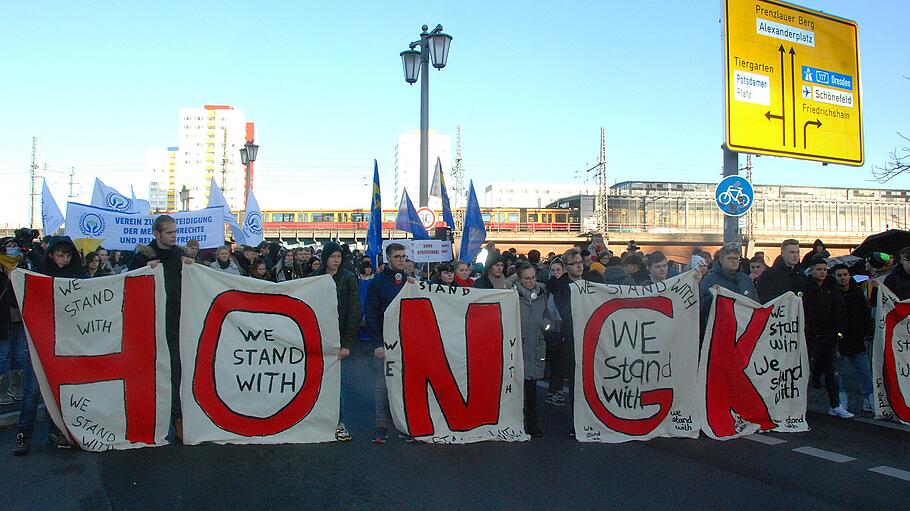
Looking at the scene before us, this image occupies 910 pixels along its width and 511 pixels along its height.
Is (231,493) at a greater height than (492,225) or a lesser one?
lesser

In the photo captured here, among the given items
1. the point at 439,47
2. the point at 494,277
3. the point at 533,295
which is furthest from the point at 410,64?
the point at 533,295

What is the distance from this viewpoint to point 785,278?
7.25 meters

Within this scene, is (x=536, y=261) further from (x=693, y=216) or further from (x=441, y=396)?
(x=693, y=216)

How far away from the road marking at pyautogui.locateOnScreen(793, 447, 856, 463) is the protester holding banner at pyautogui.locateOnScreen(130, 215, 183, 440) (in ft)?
16.4

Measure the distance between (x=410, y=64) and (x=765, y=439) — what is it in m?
9.61

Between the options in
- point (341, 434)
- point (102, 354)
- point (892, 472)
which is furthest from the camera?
point (341, 434)

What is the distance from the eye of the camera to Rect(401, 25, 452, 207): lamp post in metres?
13.0

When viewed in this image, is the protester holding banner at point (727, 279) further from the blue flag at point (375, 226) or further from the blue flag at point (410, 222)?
the blue flag at point (410, 222)

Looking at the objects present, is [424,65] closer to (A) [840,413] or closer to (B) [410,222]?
(B) [410,222]

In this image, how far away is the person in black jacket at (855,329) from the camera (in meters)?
7.21

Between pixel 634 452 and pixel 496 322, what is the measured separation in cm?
154

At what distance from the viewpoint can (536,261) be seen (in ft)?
40.0

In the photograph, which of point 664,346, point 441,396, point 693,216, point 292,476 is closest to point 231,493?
point 292,476

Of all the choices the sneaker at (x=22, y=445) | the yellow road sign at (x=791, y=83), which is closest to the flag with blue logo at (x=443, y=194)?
the yellow road sign at (x=791, y=83)
